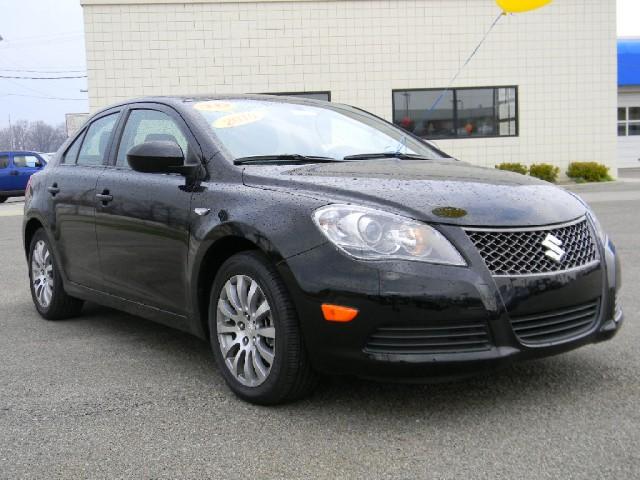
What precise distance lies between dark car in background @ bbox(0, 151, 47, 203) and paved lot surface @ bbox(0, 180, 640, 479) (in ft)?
69.9

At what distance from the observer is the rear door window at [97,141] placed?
208 inches

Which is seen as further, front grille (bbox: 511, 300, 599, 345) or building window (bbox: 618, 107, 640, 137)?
building window (bbox: 618, 107, 640, 137)

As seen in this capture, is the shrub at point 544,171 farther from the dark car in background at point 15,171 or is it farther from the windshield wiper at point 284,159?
the windshield wiper at point 284,159

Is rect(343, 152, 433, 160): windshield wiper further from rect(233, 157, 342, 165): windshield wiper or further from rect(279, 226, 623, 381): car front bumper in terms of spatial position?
rect(279, 226, 623, 381): car front bumper

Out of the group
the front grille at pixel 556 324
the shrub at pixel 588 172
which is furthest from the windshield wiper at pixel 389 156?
the shrub at pixel 588 172

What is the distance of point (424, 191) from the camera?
3.55 m

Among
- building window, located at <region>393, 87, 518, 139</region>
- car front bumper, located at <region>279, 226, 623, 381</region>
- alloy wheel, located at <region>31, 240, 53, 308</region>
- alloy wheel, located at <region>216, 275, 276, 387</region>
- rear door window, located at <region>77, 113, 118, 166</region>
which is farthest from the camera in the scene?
building window, located at <region>393, 87, 518, 139</region>

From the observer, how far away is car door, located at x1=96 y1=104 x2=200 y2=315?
4215 mm

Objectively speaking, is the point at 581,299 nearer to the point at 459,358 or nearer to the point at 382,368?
the point at 459,358

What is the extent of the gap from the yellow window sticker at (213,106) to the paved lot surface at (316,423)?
145 centimetres

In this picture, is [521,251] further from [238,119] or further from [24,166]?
[24,166]

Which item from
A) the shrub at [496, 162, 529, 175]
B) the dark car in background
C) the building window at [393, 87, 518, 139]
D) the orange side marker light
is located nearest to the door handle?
the orange side marker light

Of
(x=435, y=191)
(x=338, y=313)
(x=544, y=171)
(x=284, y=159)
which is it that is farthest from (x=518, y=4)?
(x=544, y=171)

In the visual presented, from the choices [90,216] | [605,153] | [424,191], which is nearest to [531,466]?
[424,191]
